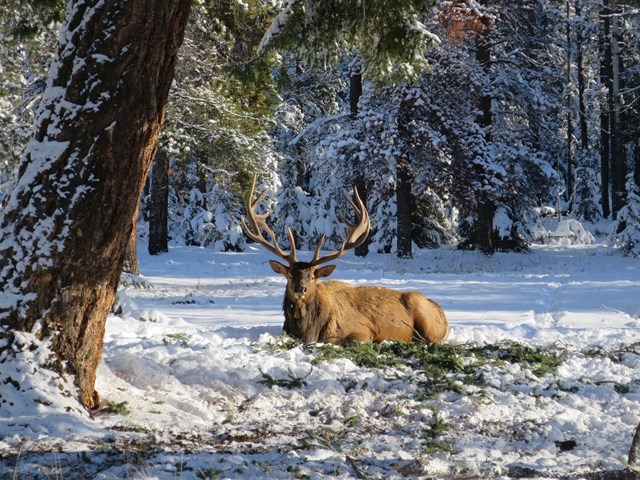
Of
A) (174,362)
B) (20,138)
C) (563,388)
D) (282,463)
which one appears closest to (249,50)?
(20,138)

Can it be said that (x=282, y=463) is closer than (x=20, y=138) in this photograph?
Yes

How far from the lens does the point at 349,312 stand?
8734mm

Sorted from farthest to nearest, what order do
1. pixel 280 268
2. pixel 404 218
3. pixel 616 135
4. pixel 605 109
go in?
pixel 605 109
pixel 616 135
pixel 404 218
pixel 280 268

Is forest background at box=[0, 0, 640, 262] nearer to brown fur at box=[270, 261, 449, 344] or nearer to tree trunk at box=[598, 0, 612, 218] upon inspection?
tree trunk at box=[598, 0, 612, 218]

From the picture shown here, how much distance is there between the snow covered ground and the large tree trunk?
699mm

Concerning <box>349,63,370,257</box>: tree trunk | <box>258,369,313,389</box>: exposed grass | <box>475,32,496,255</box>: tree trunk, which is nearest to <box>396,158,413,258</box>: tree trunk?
<box>349,63,370,257</box>: tree trunk

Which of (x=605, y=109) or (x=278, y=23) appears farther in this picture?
(x=605, y=109)

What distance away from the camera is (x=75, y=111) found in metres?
4.71

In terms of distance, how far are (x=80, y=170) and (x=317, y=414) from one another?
2.55 meters

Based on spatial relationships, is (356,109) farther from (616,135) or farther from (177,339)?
(177,339)

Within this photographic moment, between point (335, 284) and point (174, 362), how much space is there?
11.6ft

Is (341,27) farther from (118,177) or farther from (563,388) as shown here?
(563,388)

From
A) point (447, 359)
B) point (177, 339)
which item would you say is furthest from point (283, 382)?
point (177, 339)

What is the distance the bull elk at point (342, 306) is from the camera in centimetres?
819
